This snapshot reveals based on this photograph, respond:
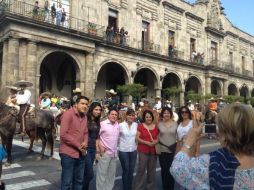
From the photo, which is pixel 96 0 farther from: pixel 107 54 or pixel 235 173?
pixel 235 173

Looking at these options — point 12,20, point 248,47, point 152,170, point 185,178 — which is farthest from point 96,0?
point 248,47

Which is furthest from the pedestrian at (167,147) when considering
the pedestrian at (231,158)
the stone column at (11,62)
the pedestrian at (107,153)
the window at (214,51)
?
the window at (214,51)

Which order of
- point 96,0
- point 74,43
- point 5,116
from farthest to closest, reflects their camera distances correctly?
1. point 96,0
2. point 74,43
3. point 5,116

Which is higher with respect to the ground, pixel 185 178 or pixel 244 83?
pixel 244 83

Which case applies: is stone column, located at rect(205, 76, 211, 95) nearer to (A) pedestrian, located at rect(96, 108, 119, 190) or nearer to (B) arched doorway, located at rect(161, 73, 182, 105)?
(B) arched doorway, located at rect(161, 73, 182, 105)

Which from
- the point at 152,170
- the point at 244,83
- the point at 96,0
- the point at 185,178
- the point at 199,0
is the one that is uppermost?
the point at 199,0

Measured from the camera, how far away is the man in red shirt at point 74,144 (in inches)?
194

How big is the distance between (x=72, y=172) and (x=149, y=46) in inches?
824

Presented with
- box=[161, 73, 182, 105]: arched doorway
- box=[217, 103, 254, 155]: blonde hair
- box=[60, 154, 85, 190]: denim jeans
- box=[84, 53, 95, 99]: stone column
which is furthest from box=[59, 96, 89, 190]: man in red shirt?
box=[161, 73, 182, 105]: arched doorway

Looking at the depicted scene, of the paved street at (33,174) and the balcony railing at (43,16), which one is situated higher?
the balcony railing at (43,16)

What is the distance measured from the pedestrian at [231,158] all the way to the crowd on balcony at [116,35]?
20.1 metres

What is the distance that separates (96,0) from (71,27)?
317cm

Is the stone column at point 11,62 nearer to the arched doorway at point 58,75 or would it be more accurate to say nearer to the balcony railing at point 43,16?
the balcony railing at point 43,16

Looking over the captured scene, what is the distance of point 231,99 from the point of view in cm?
2795
